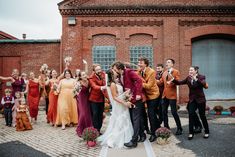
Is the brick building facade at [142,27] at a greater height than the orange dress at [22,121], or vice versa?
the brick building facade at [142,27]

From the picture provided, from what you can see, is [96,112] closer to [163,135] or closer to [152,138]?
[152,138]

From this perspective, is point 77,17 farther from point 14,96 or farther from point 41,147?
point 41,147

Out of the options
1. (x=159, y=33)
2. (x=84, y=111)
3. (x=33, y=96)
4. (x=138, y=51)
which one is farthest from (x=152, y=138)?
(x=159, y=33)

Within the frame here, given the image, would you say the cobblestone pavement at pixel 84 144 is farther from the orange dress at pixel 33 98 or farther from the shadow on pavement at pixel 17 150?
the orange dress at pixel 33 98

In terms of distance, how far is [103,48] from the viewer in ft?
61.2

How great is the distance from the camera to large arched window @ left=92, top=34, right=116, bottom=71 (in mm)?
18641

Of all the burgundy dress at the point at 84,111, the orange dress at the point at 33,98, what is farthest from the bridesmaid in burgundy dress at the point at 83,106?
the orange dress at the point at 33,98

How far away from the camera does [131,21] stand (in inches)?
730

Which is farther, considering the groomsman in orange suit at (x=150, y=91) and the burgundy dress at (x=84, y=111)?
the burgundy dress at (x=84, y=111)

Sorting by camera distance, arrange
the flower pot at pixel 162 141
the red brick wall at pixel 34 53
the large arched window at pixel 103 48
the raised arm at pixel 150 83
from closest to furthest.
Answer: the flower pot at pixel 162 141
the raised arm at pixel 150 83
the large arched window at pixel 103 48
the red brick wall at pixel 34 53

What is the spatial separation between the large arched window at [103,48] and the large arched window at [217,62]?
5.14 meters

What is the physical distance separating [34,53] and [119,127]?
13326 millimetres

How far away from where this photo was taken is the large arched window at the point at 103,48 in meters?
18.6

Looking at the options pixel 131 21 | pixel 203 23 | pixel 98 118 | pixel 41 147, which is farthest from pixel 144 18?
pixel 41 147
